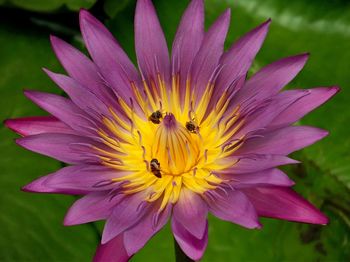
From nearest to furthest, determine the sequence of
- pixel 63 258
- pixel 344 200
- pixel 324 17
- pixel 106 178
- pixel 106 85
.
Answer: pixel 106 178
pixel 106 85
pixel 344 200
pixel 63 258
pixel 324 17

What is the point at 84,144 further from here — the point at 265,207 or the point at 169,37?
the point at 169,37

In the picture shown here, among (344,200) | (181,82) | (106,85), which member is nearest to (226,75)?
(181,82)

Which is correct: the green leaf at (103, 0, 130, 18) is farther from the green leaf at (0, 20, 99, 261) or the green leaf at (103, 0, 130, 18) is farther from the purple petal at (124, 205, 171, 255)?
the purple petal at (124, 205, 171, 255)

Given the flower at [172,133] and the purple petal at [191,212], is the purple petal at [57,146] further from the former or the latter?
the purple petal at [191,212]

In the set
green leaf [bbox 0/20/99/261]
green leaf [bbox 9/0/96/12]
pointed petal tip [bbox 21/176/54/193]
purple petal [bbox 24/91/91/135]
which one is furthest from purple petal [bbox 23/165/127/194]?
green leaf [bbox 9/0/96/12]

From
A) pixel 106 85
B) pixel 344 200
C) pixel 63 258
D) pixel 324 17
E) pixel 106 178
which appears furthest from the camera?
pixel 324 17
